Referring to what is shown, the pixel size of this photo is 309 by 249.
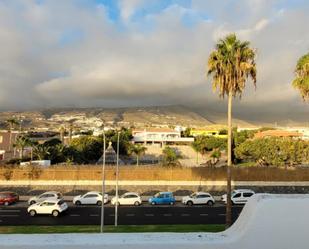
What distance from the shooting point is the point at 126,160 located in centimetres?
A: 10744

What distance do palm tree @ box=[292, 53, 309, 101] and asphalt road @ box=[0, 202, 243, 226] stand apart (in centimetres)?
1175

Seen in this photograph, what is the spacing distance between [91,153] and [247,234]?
295 ft

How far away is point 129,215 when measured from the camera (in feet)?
122

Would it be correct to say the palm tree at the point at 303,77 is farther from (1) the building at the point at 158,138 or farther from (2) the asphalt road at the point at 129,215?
(1) the building at the point at 158,138

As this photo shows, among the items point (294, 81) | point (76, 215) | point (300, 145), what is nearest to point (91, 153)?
point (300, 145)

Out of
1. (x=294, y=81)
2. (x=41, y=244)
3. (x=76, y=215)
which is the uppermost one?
(x=294, y=81)

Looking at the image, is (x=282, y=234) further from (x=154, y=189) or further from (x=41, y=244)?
(x=154, y=189)

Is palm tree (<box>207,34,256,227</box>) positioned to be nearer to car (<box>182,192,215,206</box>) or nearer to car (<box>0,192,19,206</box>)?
car (<box>182,192,215,206</box>)

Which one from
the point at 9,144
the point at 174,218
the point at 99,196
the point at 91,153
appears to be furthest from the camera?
the point at 9,144

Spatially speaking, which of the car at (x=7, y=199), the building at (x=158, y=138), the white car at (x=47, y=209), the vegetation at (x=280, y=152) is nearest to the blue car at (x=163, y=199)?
the white car at (x=47, y=209)

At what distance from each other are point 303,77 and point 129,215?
62.6 ft

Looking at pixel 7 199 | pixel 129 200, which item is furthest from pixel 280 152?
pixel 7 199

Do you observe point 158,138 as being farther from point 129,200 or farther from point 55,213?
point 55,213

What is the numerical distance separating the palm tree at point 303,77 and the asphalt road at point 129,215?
11.7 m
